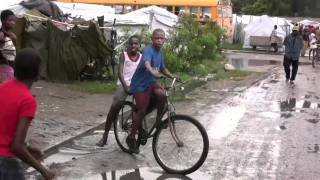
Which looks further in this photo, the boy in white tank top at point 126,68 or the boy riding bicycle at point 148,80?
the boy in white tank top at point 126,68

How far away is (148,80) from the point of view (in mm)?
7508

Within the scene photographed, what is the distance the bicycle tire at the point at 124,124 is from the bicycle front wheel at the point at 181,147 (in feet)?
2.60

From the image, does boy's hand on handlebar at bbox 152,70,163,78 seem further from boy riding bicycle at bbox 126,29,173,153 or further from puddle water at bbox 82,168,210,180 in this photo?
puddle water at bbox 82,168,210,180

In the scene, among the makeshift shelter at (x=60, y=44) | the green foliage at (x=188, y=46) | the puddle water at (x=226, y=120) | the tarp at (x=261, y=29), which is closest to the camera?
the puddle water at (x=226, y=120)

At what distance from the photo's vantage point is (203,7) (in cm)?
3556

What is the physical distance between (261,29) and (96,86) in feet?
89.2

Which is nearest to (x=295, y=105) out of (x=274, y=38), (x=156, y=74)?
(x=156, y=74)

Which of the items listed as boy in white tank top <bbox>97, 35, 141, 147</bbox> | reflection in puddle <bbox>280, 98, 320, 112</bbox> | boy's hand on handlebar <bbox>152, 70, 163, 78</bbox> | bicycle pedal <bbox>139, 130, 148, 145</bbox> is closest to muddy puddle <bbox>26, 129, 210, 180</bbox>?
bicycle pedal <bbox>139, 130, 148, 145</bbox>

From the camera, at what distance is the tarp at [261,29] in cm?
3956

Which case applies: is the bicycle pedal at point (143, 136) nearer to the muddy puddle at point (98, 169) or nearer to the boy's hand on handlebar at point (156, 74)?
the muddy puddle at point (98, 169)

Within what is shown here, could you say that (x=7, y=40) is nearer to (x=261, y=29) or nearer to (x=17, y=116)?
(x=17, y=116)

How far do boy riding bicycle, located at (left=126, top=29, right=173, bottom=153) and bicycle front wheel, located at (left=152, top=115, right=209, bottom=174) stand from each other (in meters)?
0.30

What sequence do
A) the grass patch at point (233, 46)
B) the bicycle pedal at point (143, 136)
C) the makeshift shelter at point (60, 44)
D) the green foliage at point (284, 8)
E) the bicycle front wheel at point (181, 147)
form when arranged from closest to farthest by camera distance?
the bicycle front wheel at point (181, 147) < the bicycle pedal at point (143, 136) < the makeshift shelter at point (60, 44) < the grass patch at point (233, 46) < the green foliage at point (284, 8)

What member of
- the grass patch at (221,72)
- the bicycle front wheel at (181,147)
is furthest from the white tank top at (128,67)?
the grass patch at (221,72)
